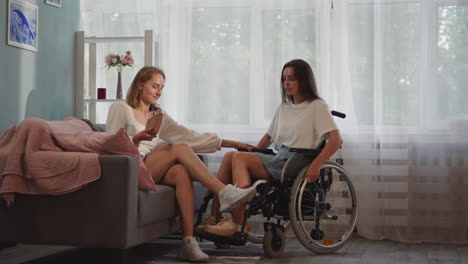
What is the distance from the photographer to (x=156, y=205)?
3.15 metres

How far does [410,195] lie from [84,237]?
2262 mm

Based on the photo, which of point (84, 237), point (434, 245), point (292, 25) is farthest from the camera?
point (292, 25)

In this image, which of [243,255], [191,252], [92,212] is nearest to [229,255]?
[243,255]

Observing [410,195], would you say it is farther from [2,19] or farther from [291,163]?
[2,19]

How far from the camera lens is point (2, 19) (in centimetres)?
376

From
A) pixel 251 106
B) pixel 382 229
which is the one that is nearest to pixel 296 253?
pixel 382 229

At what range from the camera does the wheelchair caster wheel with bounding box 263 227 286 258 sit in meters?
3.44

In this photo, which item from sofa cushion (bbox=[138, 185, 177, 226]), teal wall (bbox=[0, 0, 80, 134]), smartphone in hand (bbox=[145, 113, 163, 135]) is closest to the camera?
sofa cushion (bbox=[138, 185, 177, 226])

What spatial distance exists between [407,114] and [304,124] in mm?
1020

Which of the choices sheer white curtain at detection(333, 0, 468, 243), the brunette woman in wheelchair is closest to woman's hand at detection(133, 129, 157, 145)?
the brunette woman in wheelchair

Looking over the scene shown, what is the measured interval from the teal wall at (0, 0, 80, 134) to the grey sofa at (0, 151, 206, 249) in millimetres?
944

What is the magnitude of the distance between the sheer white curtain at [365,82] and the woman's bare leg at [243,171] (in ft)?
3.12

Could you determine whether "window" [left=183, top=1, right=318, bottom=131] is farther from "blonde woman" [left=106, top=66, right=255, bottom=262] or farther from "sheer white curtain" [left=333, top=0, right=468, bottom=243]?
"blonde woman" [left=106, top=66, right=255, bottom=262]

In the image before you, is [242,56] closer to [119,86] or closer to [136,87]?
[119,86]
